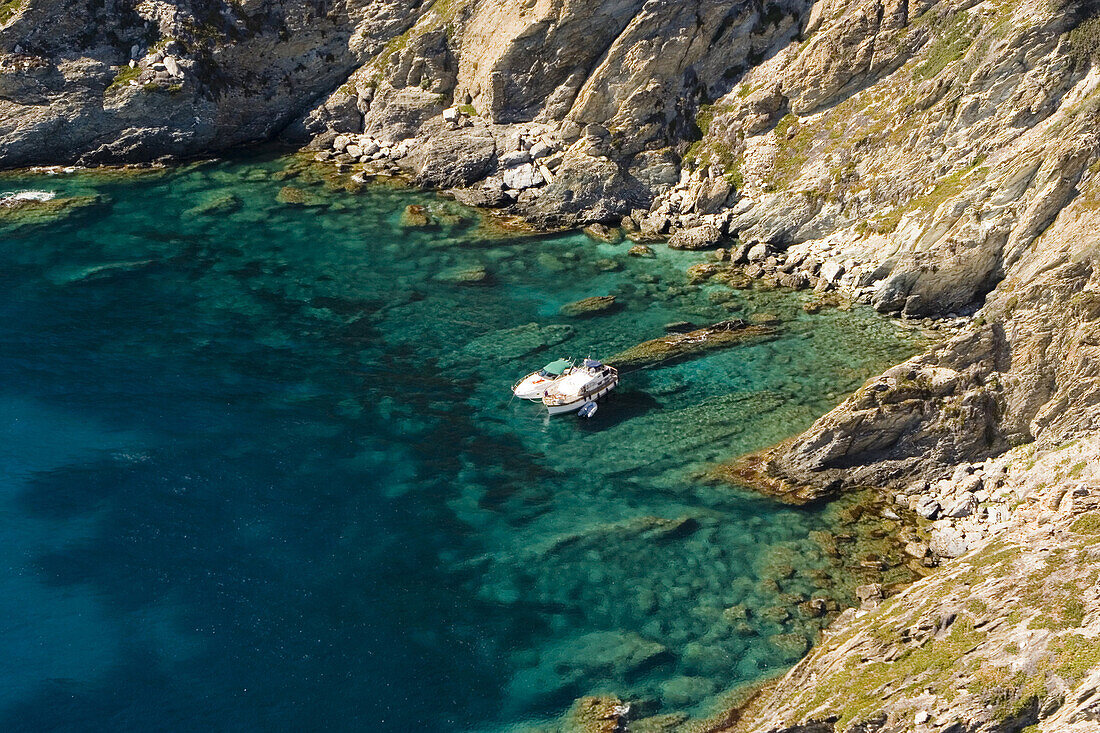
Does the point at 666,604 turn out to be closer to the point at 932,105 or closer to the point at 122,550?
the point at 122,550

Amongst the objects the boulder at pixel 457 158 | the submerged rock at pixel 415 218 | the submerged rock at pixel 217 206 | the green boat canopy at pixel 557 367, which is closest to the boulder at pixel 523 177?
the boulder at pixel 457 158

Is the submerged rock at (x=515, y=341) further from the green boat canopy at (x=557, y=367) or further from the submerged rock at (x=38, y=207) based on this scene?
the submerged rock at (x=38, y=207)

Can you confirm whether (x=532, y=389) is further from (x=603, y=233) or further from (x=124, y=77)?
(x=124, y=77)

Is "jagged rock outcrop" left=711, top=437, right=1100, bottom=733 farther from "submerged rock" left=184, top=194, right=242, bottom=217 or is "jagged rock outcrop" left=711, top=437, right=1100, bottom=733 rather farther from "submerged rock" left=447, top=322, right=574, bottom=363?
"submerged rock" left=184, top=194, right=242, bottom=217

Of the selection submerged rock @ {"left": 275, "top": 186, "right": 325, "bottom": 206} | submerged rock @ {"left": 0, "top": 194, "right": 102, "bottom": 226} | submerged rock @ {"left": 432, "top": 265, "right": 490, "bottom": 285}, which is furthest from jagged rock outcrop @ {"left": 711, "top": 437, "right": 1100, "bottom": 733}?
submerged rock @ {"left": 0, "top": 194, "right": 102, "bottom": 226}

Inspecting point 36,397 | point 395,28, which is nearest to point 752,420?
point 36,397

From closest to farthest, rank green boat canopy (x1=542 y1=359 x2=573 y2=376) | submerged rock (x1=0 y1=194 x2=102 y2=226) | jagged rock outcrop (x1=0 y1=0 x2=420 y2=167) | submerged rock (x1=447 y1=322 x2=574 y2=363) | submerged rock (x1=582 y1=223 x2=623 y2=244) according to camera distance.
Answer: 1. green boat canopy (x1=542 y1=359 x2=573 y2=376)
2. submerged rock (x1=447 y1=322 x2=574 y2=363)
3. submerged rock (x1=582 y1=223 x2=623 y2=244)
4. submerged rock (x1=0 y1=194 x2=102 y2=226)
5. jagged rock outcrop (x1=0 y1=0 x2=420 y2=167)
